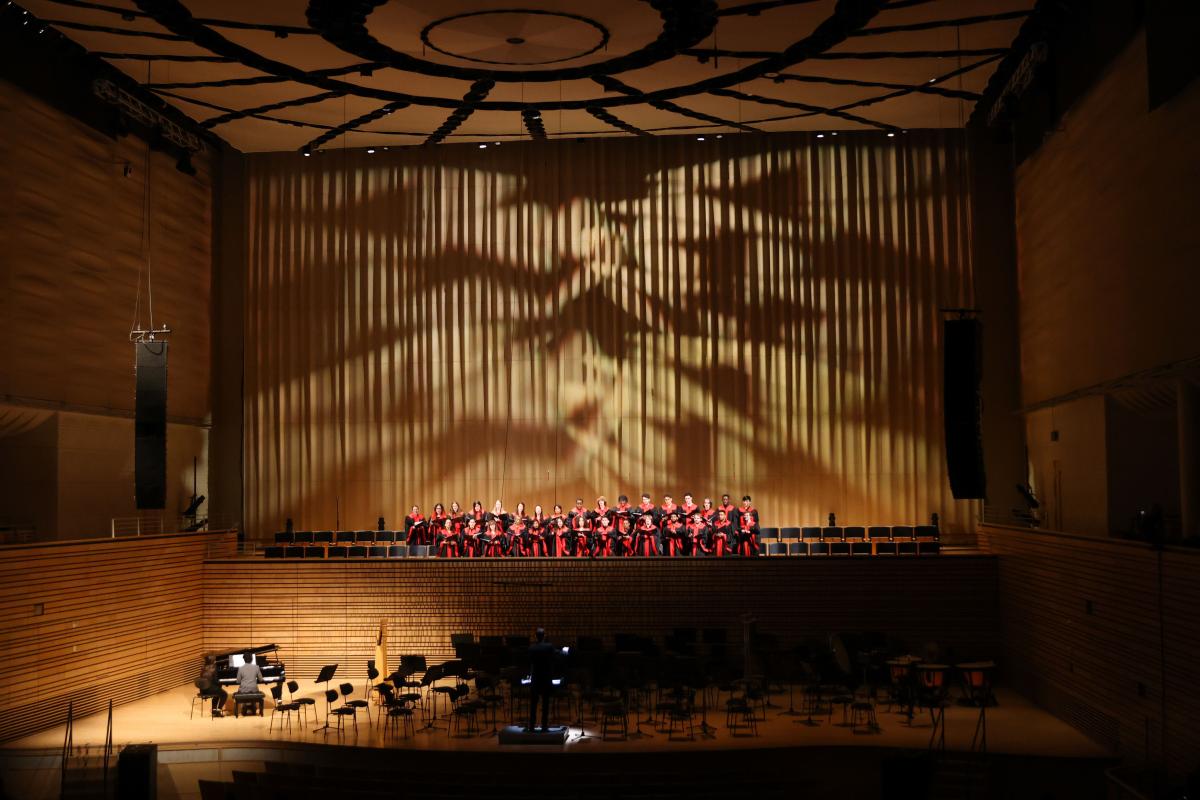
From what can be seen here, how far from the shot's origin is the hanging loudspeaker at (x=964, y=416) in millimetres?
15898

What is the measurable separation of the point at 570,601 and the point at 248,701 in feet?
16.3

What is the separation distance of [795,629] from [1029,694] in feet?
10.8

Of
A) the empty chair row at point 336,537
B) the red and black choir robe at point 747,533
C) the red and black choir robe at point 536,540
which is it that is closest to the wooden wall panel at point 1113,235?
the red and black choir robe at point 747,533

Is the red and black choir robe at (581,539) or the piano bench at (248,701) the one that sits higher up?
the red and black choir robe at (581,539)

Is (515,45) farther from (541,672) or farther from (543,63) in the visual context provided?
(541,672)

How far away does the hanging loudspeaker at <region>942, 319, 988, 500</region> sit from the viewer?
626 inches

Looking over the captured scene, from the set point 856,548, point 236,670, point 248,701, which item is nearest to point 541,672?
point 248,701

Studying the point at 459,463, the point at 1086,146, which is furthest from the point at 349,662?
the point at 1086,146

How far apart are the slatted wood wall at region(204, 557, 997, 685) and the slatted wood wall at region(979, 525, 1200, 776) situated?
1.25m

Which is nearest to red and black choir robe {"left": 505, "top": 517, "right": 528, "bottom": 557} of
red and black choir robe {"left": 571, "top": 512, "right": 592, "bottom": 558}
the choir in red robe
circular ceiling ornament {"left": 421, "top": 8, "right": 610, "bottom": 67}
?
the choir in red robe

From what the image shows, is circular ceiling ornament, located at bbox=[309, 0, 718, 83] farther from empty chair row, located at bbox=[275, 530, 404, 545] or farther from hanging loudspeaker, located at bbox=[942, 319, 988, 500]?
empty chair row, located at bbox=[275, 530, 404, 545]

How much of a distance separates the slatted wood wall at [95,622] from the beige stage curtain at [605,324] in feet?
13.3

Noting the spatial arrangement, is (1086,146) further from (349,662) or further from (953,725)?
(349,662)

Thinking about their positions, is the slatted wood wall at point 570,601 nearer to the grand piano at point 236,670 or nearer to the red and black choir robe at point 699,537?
the red and black choir robe at point 699,537
